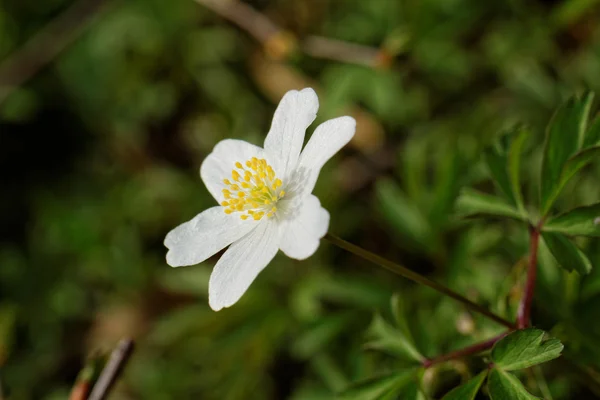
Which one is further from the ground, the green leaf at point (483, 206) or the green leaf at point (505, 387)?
the green leaf at point (483, 206)

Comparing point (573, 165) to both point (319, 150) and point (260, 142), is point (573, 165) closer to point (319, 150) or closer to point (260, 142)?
point (319, 150)

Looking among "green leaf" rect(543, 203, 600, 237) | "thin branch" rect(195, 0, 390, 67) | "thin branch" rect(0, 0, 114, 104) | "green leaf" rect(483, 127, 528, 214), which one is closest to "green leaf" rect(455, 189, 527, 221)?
"green leaf" rect(483, 127, 528, 214)

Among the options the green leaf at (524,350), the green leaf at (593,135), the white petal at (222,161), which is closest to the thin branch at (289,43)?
the white petal at (222,161)

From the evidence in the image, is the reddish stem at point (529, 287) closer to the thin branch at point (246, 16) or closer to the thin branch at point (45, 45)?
the thin branch at point (246, 16)

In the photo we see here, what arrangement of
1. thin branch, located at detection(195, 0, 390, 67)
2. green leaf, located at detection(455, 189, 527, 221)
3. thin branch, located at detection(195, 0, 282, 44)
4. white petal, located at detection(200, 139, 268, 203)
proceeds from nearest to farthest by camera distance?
green leaf, located at detection(455, 189, 527, 221)
white petal, located at detection(200, 139, 268, 203)
thin branch, located at detection(195, 0, 390, 67)
thin branch, located at detection(195, 0, 282, 44)

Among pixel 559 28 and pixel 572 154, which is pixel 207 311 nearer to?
pixel 572 154

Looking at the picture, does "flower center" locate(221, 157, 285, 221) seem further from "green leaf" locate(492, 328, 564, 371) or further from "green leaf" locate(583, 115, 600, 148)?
"green leaf" locate(583, 115, 600, 148)
